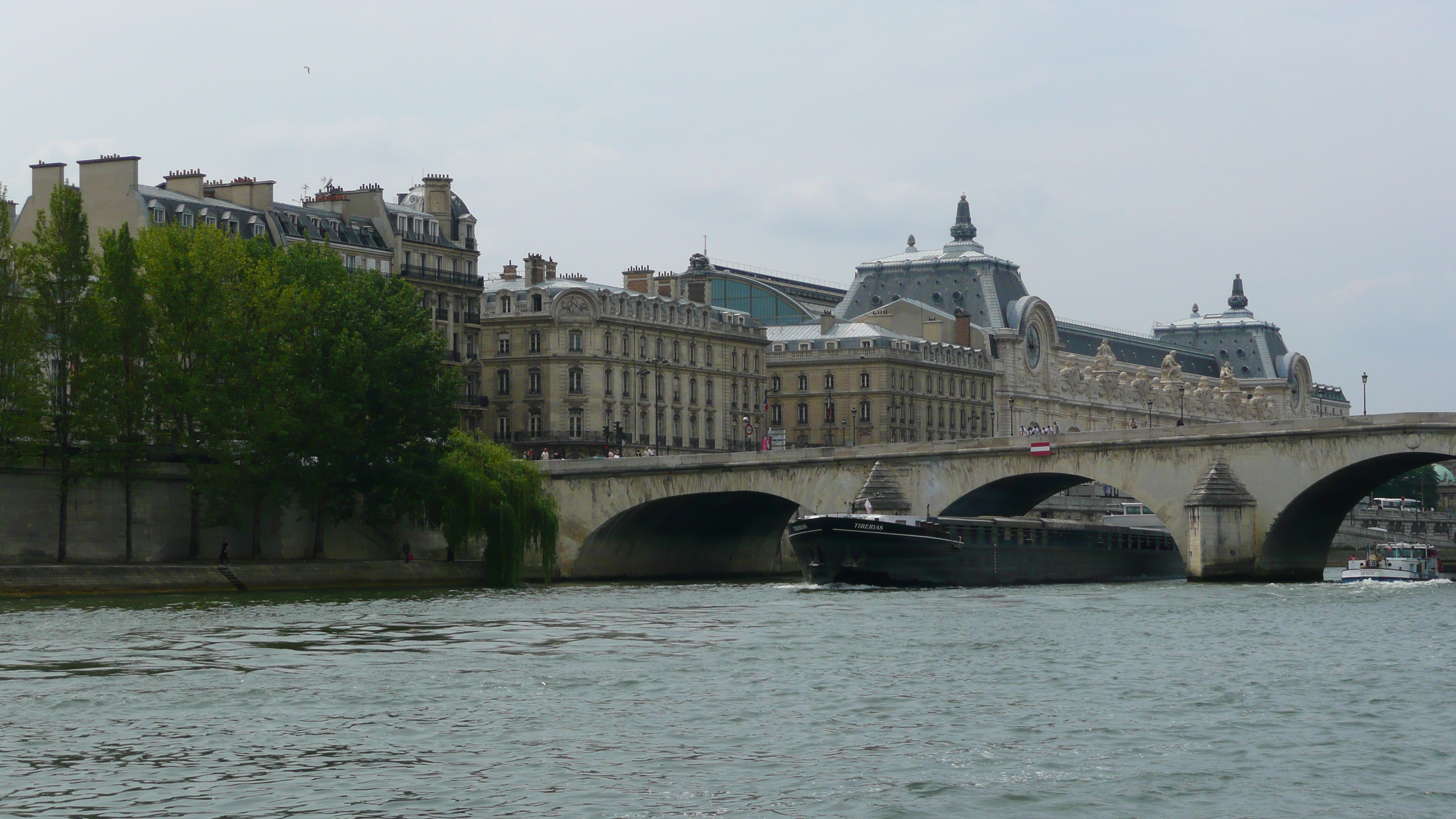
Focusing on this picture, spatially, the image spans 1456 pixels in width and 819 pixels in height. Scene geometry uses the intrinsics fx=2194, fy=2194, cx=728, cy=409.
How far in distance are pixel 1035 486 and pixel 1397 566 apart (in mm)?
17208

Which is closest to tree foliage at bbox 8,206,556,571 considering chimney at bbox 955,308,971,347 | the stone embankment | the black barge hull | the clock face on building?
the stone embankment

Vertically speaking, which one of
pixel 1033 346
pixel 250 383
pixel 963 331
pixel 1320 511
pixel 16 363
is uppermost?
pixel 963 331

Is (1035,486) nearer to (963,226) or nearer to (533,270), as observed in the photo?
(533,270)

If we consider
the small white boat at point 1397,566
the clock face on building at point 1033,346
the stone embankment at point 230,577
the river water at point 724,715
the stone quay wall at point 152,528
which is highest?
the clock face on building at point 1033,346

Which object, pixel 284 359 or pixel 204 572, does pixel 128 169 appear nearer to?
pixel 284 359

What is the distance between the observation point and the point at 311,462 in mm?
84438

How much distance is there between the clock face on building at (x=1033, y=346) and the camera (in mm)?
176750

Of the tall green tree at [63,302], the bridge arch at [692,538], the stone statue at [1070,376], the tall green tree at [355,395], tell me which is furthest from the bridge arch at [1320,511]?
the stone statue at [1070,376]

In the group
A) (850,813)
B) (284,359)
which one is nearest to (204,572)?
(284,359)

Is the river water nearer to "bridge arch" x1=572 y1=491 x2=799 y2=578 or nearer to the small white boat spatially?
the small white boat

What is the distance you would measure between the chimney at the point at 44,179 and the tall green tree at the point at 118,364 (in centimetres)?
2461

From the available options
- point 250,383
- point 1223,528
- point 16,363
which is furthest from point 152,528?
point 1223,528

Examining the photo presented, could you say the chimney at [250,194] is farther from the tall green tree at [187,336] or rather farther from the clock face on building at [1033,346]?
the clock face on building at [1033,346]

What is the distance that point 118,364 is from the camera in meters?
77.4
